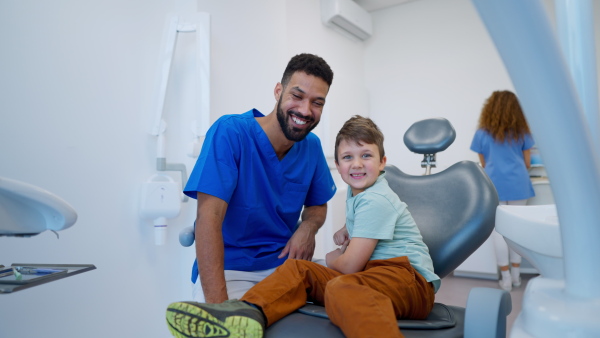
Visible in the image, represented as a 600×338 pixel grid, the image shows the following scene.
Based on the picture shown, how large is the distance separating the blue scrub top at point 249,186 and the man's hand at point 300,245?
0.04 meters

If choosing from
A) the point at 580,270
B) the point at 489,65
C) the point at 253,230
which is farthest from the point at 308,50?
the point at 580,270

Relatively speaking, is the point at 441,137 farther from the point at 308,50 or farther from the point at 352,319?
the point at 308,50

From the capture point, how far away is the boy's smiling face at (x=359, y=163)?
1247 millimetres

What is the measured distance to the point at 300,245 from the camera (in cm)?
137

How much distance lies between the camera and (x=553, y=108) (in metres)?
0.23

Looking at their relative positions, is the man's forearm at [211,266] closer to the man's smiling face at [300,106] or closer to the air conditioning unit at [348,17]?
the man's smiling face at [300,106]

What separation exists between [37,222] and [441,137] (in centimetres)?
119

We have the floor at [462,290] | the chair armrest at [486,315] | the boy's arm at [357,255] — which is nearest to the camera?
the chair armrest at [486,315]

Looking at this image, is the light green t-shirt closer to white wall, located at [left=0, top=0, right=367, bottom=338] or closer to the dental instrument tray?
the dental instrument tray

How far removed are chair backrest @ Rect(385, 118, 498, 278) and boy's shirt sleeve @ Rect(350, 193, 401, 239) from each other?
202 millimetres

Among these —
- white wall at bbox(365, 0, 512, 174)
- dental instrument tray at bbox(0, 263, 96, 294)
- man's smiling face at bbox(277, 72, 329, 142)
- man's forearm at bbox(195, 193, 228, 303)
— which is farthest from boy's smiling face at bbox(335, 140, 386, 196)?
white wall at bbox(365, 0, 512, 174)

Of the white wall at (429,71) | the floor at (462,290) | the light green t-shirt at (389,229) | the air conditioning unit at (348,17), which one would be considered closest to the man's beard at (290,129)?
the light green t-shirt at (389,229)

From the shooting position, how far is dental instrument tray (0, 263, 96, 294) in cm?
73

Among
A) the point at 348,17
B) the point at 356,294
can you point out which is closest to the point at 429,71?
the point at 348,17
